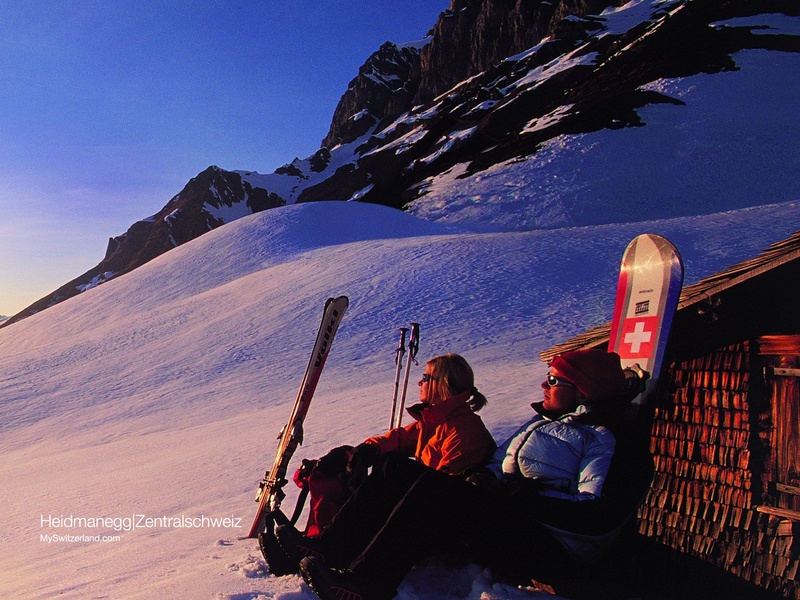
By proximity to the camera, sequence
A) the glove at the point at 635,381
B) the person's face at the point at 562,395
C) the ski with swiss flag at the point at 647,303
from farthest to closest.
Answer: the ski with swiss flag at the point at 647,303, the glove at the point at 635,381, the person's face at the point at 562,395

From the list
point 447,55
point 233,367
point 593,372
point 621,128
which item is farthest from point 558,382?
point 447,55

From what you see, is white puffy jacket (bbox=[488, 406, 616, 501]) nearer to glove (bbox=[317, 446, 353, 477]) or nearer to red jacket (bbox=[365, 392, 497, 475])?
red jacket (bbox=[365, 392, 497, 475])

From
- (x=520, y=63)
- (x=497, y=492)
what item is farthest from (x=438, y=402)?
(x=520, y=63)

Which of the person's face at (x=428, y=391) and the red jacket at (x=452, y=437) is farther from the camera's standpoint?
the person's face at (x=428, y=391)

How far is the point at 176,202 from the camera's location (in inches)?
5910

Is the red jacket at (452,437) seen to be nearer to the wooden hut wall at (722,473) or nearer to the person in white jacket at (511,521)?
the person in white jacket at (511,521)

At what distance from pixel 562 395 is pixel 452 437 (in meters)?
0.66

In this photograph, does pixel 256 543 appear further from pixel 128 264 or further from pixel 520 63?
pixel 128 264

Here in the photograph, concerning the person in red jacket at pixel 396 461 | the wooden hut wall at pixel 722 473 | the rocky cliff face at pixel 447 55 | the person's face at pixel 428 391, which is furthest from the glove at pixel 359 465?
the rocky cliff face at pixel 447 55

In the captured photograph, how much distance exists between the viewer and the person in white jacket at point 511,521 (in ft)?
8.93

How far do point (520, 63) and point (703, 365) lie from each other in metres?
83.9

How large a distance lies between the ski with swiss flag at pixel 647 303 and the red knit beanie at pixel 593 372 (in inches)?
15.7

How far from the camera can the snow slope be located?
4.69 meters

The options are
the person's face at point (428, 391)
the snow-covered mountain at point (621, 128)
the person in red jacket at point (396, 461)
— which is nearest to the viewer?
the person in red jacket at point (396, 461)
